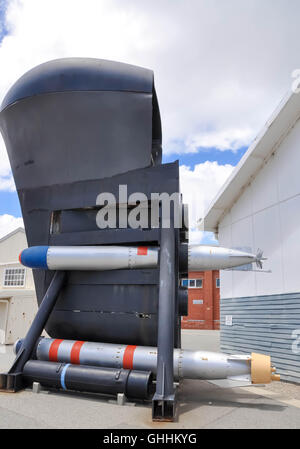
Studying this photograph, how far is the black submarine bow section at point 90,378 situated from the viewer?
6.86 metres

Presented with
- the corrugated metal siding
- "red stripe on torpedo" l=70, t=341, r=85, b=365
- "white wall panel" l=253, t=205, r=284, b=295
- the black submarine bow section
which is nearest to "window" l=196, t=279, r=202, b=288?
the corrugated metal siding

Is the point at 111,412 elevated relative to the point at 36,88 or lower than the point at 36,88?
lower

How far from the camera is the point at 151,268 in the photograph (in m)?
8.23

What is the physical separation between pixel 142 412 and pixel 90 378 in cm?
133

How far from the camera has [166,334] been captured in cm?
691

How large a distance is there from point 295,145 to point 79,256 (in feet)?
25.4

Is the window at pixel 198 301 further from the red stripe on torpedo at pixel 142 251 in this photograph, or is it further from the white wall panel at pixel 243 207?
the red stripe on torpedo at pixel 142 251

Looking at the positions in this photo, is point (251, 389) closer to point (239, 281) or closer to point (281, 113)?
point (239, 281)

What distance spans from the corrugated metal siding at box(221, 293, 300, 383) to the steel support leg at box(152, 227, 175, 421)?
202 inches

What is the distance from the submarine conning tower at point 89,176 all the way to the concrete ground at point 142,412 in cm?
154

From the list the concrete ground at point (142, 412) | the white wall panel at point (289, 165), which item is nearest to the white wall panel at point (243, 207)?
the white wall panel at point (289, 165)

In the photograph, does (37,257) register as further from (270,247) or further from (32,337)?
(270,247)

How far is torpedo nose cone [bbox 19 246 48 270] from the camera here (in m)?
8.65
